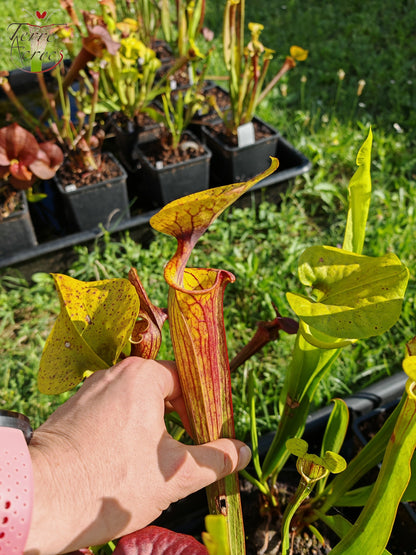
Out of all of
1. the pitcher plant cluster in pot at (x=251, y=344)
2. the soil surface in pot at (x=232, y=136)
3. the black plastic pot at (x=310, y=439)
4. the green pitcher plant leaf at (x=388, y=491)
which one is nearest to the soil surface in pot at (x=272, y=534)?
the black plastic pot at (x=310, y=439)

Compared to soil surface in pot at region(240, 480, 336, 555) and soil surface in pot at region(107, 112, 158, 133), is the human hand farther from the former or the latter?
soil surface in pot at region(107, 112, 158, 133)

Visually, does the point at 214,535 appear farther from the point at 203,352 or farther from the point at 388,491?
the point at 203,352

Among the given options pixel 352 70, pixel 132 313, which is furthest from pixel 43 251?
pixel 352 70

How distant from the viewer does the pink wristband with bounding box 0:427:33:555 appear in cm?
59

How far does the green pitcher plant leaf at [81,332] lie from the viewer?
84cm

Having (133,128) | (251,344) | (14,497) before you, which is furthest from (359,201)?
(133,128)

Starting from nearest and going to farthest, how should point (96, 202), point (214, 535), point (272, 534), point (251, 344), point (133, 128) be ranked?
1. point (214, 535)
2. point (251, 344)
3. point (272, 534)
4. point (96, 202)
5. point (133, 128)

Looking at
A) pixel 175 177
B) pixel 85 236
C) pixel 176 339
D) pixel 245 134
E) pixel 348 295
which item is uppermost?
pixel 348 295

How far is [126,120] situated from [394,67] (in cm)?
191

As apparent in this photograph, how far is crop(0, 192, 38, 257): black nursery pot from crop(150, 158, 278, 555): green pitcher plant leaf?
1.25 m

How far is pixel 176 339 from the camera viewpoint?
0.82 metres

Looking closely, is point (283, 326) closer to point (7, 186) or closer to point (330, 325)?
point (330, 325)

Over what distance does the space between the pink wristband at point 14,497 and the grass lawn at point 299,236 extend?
2.89 ft

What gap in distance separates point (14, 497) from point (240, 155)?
6.06ft
